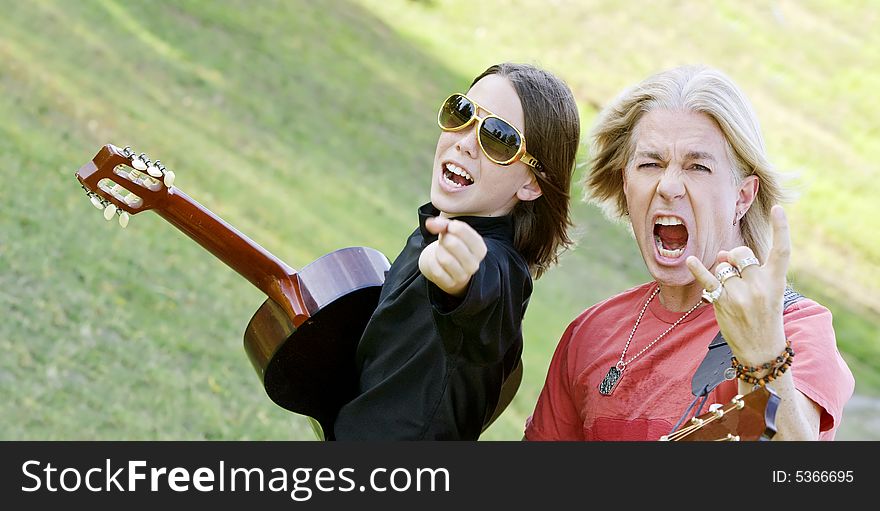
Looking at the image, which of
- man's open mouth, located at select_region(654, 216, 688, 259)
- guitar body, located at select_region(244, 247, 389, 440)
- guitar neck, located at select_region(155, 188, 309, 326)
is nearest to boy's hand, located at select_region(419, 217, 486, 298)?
man's open mouth, located at select_region(654, 216, 688, 259)

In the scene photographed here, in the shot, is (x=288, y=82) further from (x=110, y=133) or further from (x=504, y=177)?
(x=504, y=177)

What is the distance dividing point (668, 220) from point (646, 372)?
1.27 ft

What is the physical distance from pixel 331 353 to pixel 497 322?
2.65 feet

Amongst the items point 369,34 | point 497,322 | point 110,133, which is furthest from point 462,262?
point 369,34

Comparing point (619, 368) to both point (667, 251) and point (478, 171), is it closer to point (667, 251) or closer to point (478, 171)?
point (667, 251)

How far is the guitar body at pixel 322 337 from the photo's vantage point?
3.35 meters

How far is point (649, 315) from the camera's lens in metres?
3.22

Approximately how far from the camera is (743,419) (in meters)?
2.44

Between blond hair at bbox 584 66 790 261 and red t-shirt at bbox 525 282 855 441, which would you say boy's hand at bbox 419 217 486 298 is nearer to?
red t-shirt at bbox 525 282 855 441

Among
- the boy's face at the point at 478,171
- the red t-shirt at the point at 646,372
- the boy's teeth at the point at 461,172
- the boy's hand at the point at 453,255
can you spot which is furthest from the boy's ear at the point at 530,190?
the boy's hand at the point at 453,255

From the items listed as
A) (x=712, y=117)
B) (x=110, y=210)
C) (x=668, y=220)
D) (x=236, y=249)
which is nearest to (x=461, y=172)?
(x=668, y=220)

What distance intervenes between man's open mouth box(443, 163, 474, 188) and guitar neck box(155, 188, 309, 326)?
63 cm

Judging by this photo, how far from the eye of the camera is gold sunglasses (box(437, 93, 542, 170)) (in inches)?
119

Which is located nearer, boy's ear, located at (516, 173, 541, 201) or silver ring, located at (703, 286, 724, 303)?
silver ring, located at (703, 286, 724, 303)
